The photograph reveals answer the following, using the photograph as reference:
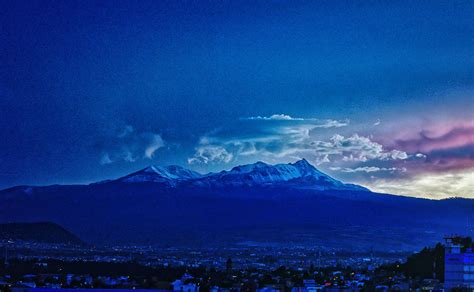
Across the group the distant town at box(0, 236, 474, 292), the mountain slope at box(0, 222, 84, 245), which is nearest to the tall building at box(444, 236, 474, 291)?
the distant town at box(0, 236, 474, 292)

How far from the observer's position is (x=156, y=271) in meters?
97.9

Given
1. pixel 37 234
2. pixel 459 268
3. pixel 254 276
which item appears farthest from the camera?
pixel 37 234

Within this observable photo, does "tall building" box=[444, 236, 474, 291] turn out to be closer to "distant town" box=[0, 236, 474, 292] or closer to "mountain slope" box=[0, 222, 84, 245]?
"distant town" box=[0, 236, 474, 292]

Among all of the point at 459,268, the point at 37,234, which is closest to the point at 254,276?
the point at 459,268

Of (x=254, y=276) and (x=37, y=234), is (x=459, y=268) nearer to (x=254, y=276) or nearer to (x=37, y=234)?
(x=254, y=276)

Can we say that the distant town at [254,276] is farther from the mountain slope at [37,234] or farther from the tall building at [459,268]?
the mountain slope at [37,234]

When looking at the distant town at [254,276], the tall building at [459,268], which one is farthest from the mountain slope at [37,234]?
the tall building at [459,268]

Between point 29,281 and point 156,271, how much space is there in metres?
22.0

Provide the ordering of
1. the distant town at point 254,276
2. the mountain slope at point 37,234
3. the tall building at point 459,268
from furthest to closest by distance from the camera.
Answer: the mountain slope at point 37,234 < the distant town at point 254,276 < the tall building at point 459,268

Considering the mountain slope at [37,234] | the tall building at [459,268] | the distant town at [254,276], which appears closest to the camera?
the tall building at [459,268]

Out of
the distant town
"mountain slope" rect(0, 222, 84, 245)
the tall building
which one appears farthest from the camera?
"mountain slope" rect(0, 222, 84, 245)

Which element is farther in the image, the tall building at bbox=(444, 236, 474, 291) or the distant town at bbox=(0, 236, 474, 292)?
the distant town at bbox=(0, 236, 474, 292)

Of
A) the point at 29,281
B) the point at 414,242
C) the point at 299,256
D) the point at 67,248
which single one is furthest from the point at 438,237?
the point at 29,281

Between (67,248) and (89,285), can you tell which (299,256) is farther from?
(89,285)
